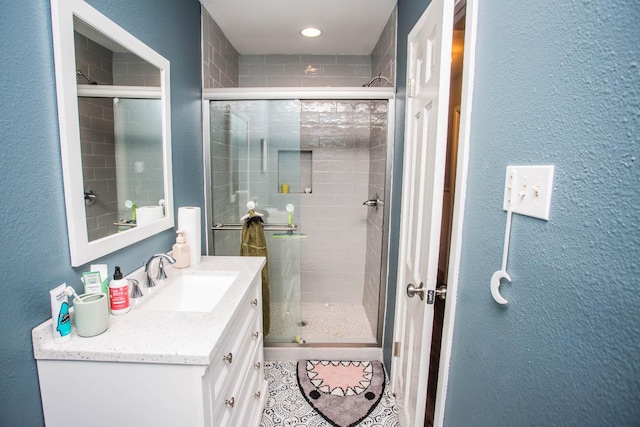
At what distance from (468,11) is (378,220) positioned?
1.68 metres

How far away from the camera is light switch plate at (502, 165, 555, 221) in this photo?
59 centimetres

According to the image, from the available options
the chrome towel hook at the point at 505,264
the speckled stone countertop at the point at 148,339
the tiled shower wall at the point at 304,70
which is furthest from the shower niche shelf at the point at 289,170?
the chrome towel hook at the point at 505,264

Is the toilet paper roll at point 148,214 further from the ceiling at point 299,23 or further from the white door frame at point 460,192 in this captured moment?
the ceiling at point 299,23

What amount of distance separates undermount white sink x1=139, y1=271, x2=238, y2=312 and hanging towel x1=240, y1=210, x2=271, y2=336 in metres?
0.64

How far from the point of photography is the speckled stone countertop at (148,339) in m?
0.84

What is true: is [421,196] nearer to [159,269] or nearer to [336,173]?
[159,269]

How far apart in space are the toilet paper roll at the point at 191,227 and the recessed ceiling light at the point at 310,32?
162 cm

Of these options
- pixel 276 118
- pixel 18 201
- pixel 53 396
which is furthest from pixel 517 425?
pixel 276 118

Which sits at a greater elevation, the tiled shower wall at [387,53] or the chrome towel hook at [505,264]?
the tiled shower wall at [387,53]

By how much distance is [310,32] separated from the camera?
7.55 feet

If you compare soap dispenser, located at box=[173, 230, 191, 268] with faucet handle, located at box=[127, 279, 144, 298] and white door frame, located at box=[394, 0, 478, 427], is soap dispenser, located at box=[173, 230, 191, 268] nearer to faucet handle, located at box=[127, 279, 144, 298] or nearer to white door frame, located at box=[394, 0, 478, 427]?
faucet handle, located at box=[127, 279, 144, 298]

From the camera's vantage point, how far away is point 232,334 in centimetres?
113

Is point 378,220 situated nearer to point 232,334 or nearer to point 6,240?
point 232,334

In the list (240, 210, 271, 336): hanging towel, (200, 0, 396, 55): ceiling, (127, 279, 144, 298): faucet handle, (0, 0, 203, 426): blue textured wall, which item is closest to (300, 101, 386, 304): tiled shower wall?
(200, 0, 396, 55): ceiling
